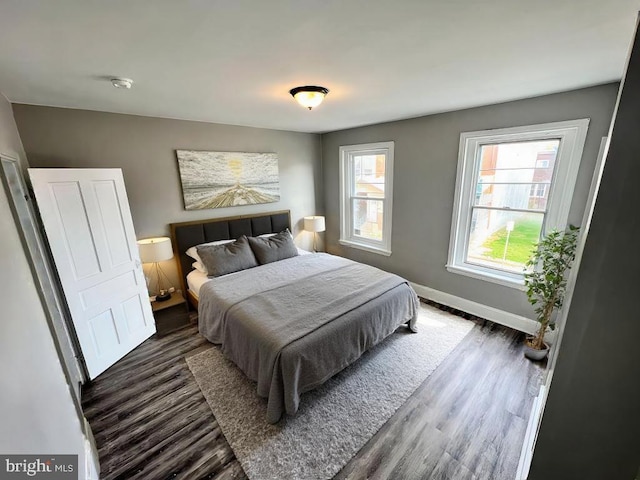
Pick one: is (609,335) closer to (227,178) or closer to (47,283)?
(47,283)

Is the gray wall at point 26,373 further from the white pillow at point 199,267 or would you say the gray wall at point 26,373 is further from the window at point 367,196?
the window at point 367,196

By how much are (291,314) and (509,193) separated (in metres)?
2.64

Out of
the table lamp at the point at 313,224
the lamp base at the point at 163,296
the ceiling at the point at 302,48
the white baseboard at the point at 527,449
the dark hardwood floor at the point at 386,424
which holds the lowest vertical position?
the dark hardwood floor at the point at 386,424

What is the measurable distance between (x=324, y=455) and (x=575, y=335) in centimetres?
157

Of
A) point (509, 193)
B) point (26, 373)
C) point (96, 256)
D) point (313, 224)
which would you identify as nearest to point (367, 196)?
point (313, 224)

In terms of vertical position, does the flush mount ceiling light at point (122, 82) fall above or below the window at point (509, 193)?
above

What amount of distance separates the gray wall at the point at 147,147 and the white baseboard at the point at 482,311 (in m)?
2.56

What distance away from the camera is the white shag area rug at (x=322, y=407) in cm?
164

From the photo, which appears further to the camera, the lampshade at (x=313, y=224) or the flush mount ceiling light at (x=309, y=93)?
the lampshade at (x=313, y=224)

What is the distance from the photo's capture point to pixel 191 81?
1875mm

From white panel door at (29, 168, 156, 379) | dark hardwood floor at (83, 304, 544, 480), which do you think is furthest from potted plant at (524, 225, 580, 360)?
white panel door at (29, 168, 156, 379)

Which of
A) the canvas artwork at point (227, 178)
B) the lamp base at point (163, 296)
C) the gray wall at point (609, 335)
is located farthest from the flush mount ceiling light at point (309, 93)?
the lamp base at point (163, 296)

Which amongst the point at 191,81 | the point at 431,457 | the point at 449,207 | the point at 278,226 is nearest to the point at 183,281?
the point at 278,226

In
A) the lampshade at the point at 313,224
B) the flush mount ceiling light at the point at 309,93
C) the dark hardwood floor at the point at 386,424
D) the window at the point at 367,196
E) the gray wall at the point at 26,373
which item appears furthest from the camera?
the lampshade at the point at 313,224
